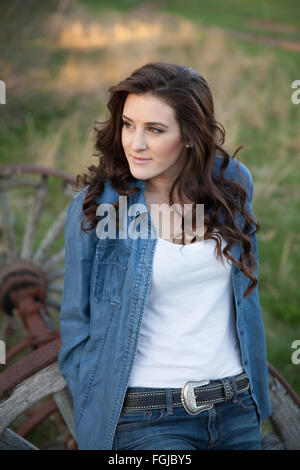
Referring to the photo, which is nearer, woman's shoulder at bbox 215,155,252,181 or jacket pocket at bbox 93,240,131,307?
jacket pocket at bbox 93,240,131,307

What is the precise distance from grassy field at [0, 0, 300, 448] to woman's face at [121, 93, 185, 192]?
2113 millimetres

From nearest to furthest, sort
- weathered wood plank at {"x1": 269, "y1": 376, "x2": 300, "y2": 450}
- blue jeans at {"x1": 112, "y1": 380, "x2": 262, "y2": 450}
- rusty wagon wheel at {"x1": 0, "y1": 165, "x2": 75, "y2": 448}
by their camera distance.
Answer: blue jeans at {"x1": 112, "y1": 380, "x2": 262, "y2": 450} < weathered wood plank at {"x1": 269, "y1": 376, "x2": 300, "y2": 450} < rusty wagon wheel at {"x1": 0, "y1": 165, "x2": 75, "y2": 448}

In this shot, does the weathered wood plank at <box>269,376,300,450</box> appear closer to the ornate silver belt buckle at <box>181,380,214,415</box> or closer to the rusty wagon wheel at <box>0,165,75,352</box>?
the ornate silver belt buckle at <box>181,380,214,415</box>

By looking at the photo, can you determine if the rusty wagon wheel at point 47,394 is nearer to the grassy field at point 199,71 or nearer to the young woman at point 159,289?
the young woman at point 159,289

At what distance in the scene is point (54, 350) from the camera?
7.04ft

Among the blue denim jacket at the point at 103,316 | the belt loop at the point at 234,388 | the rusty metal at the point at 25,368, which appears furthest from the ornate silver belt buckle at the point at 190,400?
the rusty metal at the point at 25,368

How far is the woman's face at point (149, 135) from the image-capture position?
6.45 feet

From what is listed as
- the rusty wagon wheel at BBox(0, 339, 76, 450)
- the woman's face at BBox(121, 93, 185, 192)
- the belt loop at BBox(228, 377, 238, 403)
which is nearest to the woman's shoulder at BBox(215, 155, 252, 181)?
the woman's face at BBox(121, 93, 185, 192)

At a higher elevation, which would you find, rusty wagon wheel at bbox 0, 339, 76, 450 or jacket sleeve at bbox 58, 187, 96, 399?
jacket sleeve at bbox 58, 187, 96, 399

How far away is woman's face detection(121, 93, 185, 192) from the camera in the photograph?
1.97 meters

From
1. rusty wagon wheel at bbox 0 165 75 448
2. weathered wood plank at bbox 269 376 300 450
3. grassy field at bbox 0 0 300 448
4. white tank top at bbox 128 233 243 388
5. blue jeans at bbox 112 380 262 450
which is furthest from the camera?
grassy field at bbox 0 0 300 448

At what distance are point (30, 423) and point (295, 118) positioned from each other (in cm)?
716

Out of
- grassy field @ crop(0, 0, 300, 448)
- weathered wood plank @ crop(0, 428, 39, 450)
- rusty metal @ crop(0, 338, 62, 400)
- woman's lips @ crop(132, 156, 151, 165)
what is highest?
grassy field @ crop(0, 0, 300, 448)

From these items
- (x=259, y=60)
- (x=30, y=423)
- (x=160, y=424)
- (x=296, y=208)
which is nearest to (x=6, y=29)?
(x=296, y=208)
